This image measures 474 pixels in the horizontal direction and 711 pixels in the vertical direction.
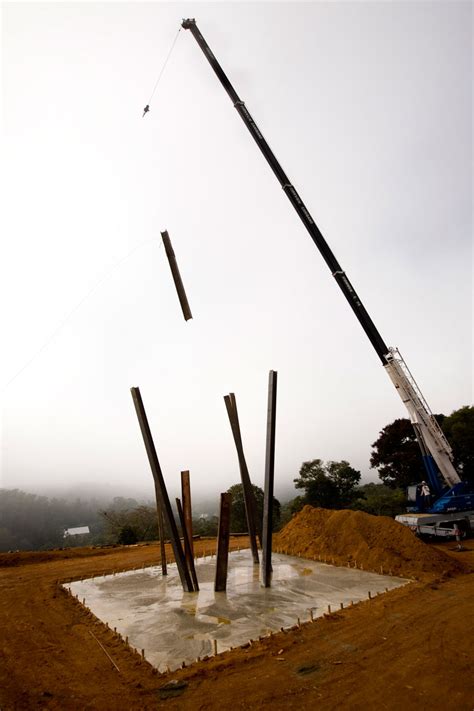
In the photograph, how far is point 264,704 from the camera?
4789 mm

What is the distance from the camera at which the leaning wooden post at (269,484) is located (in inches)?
395

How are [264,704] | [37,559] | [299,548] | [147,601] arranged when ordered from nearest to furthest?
[264,704], [147,601], [299,548], [37,559]

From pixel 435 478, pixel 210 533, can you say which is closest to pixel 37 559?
pixel 435 478

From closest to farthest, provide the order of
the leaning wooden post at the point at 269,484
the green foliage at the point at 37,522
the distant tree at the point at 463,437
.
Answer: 1. the leaning wooden post at the point at 269,484
2. the distant tree at the point at 463,437
3. the green foliage at the point at 37,522

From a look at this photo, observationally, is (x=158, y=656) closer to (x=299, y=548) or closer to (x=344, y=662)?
(x=344, y=662)

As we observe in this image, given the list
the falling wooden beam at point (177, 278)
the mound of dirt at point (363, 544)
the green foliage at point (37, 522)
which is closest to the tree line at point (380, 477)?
the mound of dirt at point (363, 544)

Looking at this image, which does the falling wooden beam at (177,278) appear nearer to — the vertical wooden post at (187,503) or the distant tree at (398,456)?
the vertical wooden post at (187,503)

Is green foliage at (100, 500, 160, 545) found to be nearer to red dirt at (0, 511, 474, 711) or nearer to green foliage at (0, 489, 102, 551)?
green foliage at (0, 489, 102, 551)

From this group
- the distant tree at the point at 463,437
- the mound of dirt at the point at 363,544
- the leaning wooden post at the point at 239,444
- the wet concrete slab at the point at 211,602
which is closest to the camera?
the wet concrete slab at the point at 211,602

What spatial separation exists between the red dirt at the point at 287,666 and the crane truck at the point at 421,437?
6.90 meters

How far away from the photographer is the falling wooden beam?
7.98 metres

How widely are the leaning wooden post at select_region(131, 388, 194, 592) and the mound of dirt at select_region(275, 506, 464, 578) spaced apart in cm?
575

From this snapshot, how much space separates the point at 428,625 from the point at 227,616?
390 centimetres

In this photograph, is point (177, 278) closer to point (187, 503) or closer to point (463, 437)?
point (187, 503)
